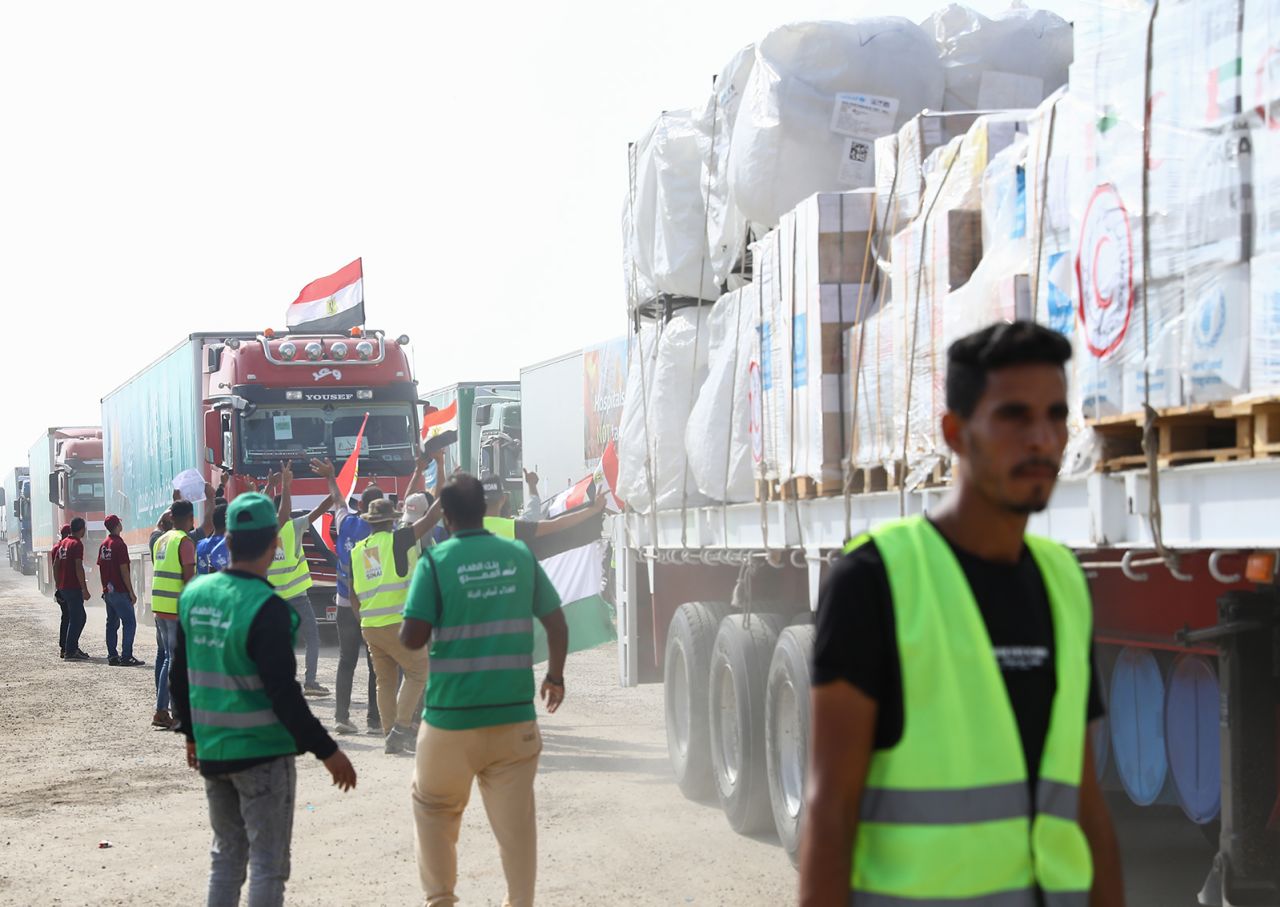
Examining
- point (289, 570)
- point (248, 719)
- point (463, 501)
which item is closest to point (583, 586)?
point (289, 570)

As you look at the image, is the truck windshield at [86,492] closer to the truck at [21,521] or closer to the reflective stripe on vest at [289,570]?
the truck at [21,521]

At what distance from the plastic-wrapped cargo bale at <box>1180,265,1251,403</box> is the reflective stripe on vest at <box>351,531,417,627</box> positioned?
24.7 feet

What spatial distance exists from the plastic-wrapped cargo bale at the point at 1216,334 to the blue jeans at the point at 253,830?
3.12 metres

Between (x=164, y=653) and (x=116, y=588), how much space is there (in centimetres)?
580

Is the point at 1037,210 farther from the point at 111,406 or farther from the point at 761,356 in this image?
the point at 111,406

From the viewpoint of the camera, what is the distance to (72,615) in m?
21.2

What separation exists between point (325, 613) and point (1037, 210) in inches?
636

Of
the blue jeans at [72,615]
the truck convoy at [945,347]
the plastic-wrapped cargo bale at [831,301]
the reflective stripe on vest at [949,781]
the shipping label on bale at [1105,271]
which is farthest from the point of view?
the blue jeans at [72,615]

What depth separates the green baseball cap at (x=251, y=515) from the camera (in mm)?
5543

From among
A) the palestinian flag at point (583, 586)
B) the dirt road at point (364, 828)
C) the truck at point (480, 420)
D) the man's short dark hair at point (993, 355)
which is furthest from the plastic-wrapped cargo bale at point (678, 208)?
the truck at point (480, 420)

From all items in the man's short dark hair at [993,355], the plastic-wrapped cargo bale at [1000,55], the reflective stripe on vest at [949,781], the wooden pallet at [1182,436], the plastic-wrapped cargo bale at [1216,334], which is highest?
the plastic-wrapped cargo bale at [1000,55]

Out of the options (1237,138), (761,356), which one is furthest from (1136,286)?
(761,356)

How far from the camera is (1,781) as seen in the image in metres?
11.3

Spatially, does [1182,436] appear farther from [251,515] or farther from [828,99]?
[828,99]
